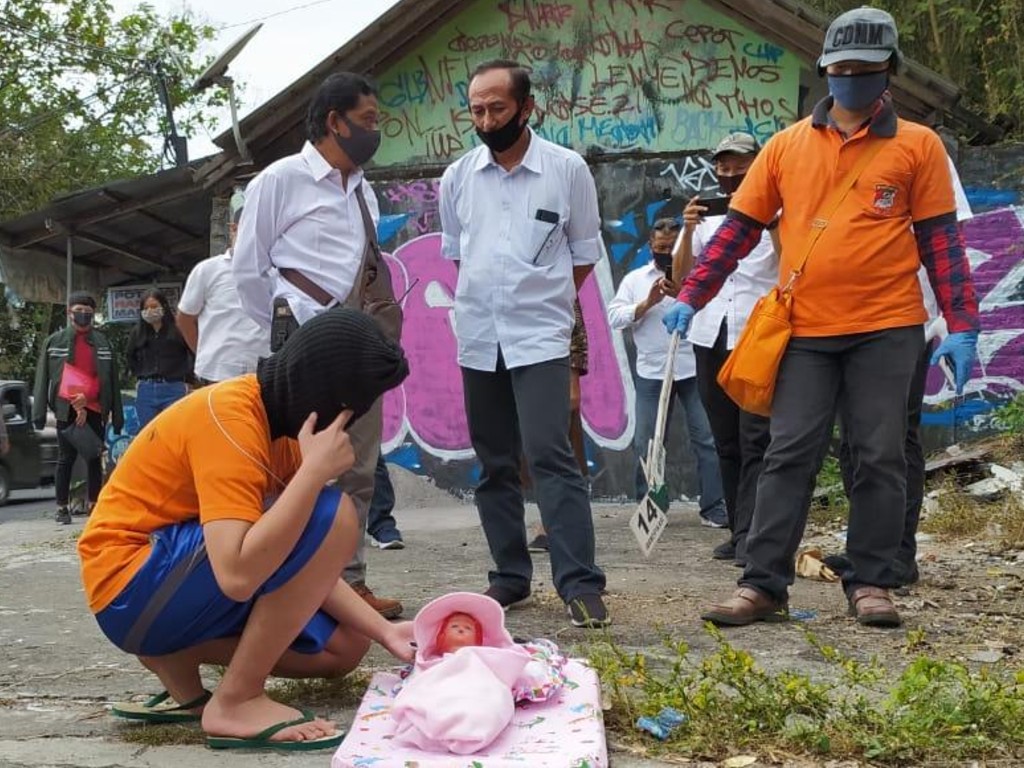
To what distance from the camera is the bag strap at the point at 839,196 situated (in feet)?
15.3

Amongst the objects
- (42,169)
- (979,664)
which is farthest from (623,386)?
(42,169)

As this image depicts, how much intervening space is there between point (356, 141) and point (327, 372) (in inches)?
74.1

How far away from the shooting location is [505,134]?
4.91 m

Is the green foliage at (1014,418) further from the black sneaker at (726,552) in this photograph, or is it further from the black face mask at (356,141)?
the black face mask at (356,141)

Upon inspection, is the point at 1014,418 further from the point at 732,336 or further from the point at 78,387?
the point at 78,387

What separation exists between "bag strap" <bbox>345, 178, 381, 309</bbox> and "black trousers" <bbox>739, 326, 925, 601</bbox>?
61.1 inches

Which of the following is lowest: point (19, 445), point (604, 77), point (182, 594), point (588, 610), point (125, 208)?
point (588, 610)

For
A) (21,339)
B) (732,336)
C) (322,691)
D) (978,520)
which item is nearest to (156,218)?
(732,336)

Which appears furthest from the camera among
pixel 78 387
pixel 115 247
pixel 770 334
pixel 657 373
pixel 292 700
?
pixel 115 247

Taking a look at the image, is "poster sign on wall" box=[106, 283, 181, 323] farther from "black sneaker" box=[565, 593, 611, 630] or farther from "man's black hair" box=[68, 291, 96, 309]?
"black sneaker" box=[565, 593, 611, 630]

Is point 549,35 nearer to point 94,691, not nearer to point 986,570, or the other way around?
point 986,570

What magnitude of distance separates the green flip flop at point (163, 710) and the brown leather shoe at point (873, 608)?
2299 mm

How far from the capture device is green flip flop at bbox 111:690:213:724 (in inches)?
135

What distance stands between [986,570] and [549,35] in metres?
5.91
